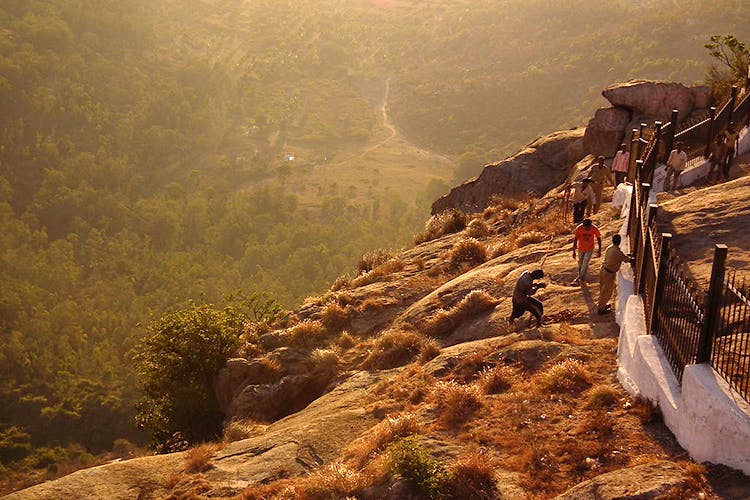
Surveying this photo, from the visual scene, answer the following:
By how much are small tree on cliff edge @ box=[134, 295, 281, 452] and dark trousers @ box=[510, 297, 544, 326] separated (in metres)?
8.13

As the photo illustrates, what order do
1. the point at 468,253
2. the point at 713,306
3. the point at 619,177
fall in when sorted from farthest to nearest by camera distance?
the point at 468,253
the point at 619,177
the point at 713,306

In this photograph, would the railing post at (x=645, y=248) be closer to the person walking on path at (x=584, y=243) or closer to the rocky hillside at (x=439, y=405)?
the rocky hillside at (x=439, y=405)

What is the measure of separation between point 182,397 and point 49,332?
60.0m

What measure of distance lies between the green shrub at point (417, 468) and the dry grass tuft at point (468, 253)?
1059cm

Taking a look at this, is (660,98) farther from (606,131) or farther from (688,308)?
(688,308)

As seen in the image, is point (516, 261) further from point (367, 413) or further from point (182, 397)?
point (182, 397)

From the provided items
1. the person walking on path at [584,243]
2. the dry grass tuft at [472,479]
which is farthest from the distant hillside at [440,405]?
the person walking on path at [584,243]

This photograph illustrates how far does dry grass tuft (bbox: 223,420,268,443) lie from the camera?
14.4 meters

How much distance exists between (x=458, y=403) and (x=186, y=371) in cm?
1058

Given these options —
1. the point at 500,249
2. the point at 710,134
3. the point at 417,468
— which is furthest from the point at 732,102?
the point at 417,468

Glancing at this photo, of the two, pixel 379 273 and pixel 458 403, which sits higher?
pixel 379 273

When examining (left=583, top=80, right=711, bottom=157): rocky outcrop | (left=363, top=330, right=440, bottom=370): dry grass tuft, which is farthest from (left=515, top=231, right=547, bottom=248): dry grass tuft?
(left=583, top=80, right=711, bottom=157): rocky outcrop

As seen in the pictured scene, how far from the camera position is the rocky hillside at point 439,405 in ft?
29.1

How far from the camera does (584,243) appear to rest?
1378 cm
